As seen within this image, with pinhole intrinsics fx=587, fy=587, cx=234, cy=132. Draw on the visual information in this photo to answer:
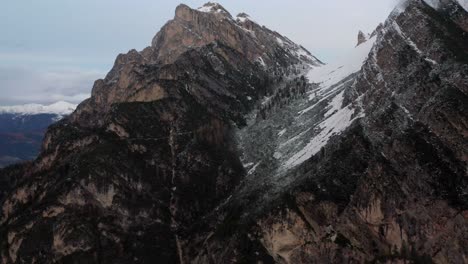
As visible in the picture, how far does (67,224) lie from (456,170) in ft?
389

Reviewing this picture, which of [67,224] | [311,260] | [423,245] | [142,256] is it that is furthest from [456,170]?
[67,224]

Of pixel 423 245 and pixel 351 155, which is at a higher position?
pixel 351 155

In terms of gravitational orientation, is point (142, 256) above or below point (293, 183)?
below

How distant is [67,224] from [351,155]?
92408mm

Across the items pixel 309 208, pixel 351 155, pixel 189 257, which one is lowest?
pixel 189 257

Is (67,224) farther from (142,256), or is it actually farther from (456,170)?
(456,170)

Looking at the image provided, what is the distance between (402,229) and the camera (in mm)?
143125

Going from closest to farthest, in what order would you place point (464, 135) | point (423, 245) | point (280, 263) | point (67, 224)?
point (423, 245)
point (464, 135)
point (280, 263)
point (67, 224)

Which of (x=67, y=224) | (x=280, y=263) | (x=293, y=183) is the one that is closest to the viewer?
(x=280, y=263)

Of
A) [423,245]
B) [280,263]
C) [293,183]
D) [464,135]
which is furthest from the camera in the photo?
[293,183]

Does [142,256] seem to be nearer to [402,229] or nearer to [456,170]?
[402,229]

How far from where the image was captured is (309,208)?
159375mm

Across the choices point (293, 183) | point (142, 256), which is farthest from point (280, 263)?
point (142, 256)

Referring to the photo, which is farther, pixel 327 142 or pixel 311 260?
pixel 327 142
